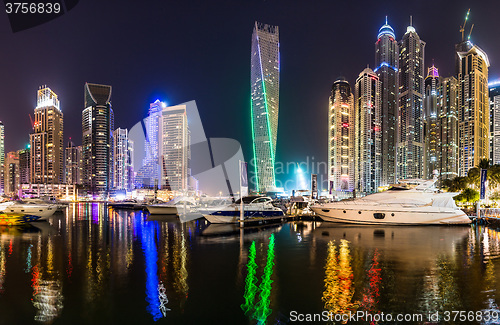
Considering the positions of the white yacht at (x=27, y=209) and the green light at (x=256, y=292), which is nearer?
the green light at (x=256, y=292)

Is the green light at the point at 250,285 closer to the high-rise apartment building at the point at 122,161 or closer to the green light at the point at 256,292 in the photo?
the green light at the point at 256,292

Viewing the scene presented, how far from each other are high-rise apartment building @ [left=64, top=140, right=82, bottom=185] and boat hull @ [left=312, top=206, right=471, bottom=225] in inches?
7927

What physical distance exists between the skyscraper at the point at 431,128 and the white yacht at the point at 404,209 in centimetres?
15055

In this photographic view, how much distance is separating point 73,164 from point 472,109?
230m

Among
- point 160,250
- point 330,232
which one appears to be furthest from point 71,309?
point 330,232

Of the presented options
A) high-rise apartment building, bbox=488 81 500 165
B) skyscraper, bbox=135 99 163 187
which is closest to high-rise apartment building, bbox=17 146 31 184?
skyscraper, bbox=135 99 163 187

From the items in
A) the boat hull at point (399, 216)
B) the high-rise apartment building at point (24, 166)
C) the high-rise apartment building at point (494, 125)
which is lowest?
the boat hull at point (399, 216)

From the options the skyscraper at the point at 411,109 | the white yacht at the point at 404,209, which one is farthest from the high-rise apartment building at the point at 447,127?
the white yacht at the point at 404,209

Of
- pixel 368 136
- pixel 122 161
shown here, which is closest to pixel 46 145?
pixel 122 161

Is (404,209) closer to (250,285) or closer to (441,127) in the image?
(250,285)

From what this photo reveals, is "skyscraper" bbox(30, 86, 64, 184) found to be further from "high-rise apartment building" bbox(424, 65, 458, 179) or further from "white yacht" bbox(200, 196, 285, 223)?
"high-rise apartment building" bbox(424, 65, 458, 179)

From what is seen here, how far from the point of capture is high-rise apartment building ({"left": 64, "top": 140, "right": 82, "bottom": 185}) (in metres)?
195

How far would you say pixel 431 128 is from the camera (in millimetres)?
164000

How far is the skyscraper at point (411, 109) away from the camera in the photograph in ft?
535
